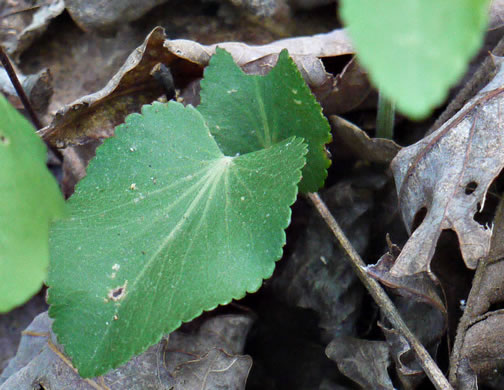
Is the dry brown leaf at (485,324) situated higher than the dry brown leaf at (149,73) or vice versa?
the dry brown leaf at (149,73)

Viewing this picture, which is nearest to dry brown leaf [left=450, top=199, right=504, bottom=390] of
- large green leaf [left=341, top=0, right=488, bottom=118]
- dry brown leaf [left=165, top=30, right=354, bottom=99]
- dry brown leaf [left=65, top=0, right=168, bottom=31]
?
dry brown leaf [left=165, top=30, right=354, bottom=99]

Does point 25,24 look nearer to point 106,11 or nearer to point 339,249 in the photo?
point 106,11

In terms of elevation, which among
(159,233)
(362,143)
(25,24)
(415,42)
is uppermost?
(415,42)

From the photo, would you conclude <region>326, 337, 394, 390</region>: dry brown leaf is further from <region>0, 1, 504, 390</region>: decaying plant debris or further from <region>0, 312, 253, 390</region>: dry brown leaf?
<region>0, 312, 253, 390</region>: dry brown leaf

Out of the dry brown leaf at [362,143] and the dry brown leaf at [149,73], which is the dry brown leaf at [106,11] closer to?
the dry brown leaf at [149,73]

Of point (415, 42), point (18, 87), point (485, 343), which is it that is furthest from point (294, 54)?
point (415, 42)

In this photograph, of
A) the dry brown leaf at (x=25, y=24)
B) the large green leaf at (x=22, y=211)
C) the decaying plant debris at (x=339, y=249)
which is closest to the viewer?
the large green leaf at (x=22, y=211)

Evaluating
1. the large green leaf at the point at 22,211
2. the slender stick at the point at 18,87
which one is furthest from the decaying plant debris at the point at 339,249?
the large green leaf at the point at 22,211
